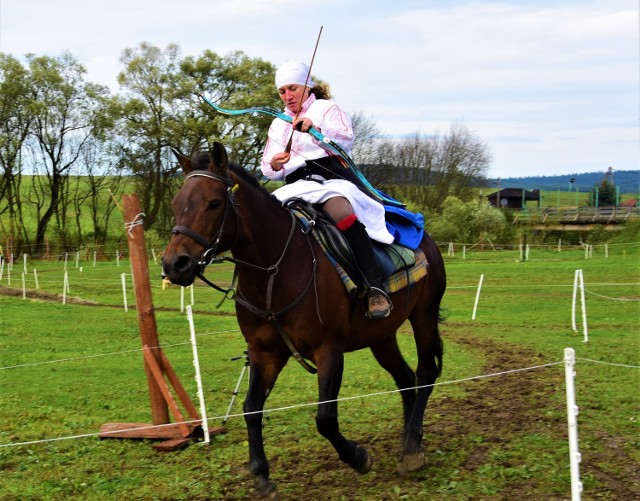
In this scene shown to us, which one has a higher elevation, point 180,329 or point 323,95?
point 323,95

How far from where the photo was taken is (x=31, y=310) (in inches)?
→ 836

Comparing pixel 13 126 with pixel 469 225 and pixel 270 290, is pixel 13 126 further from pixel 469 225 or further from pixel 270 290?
pixel 270 290

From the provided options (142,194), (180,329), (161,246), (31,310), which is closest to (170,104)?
(142,194)

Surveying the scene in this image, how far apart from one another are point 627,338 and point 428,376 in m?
8.58

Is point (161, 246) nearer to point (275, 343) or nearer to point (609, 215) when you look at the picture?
point (609, 215)

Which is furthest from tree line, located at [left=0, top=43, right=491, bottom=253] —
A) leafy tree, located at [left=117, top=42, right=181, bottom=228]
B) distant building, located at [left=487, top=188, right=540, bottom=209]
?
distant building, located at [left=487, top=188, right=540, bottom=209]

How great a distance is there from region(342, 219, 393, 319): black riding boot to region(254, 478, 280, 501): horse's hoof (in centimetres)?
152

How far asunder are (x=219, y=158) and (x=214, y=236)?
56 centimetres

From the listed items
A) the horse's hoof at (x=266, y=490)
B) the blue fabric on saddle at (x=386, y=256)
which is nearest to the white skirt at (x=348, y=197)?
the blue fabric on saddle at (x=386, y=256)

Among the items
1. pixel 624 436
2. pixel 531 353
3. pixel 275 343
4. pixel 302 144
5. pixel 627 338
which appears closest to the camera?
pixel 275 343

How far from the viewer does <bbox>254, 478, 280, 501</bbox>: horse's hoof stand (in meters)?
5.21

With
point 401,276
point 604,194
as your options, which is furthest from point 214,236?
point 604,194

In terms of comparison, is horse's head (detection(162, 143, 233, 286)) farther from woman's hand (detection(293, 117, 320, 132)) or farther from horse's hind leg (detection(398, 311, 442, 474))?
horse's hind leg (detection(398, 311, 442, 474))

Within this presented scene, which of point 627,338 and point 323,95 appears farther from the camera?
point 627,338
